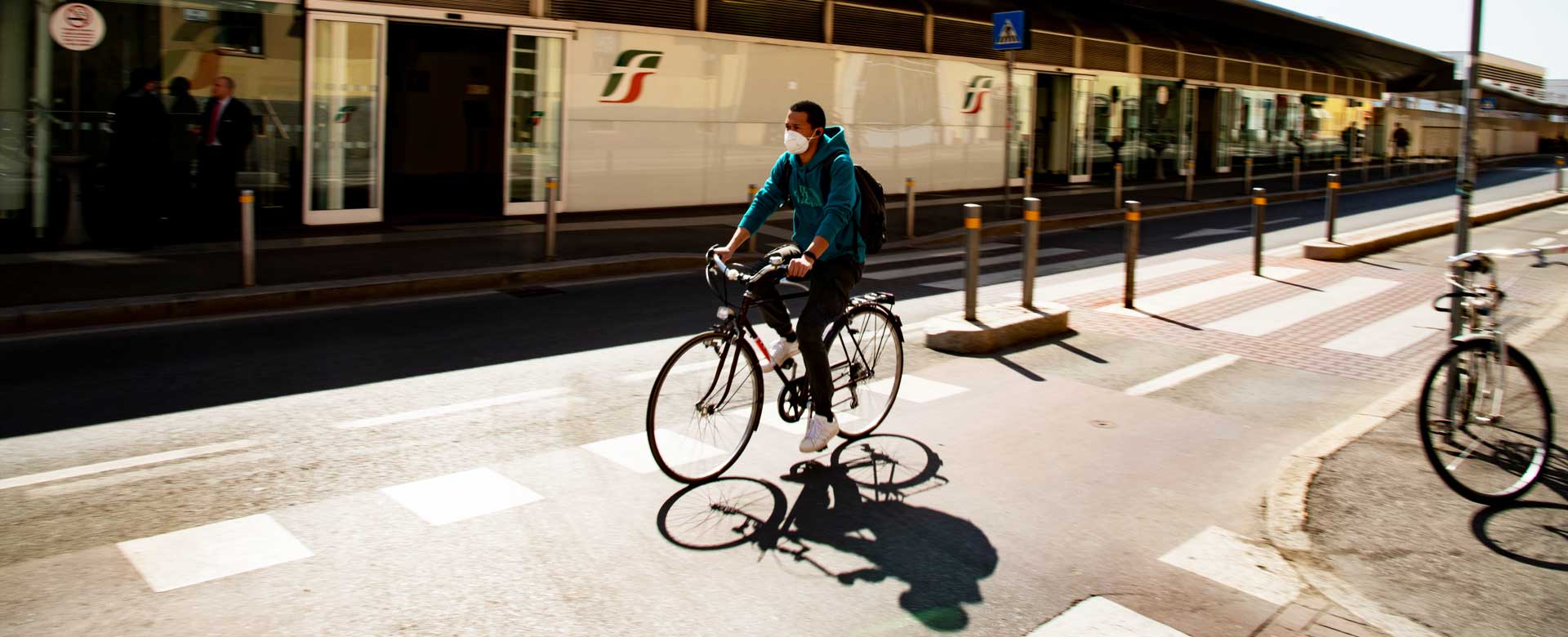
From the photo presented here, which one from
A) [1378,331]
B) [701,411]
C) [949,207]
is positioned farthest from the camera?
[949,207]

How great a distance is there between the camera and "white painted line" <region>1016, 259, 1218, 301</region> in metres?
12.8

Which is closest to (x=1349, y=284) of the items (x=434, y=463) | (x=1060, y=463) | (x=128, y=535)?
(x=1060, y=463)

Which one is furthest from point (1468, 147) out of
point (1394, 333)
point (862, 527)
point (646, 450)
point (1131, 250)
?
point (646, 450)

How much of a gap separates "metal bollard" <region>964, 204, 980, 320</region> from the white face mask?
12.8 feet

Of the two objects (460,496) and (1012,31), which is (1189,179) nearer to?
(1012,31)

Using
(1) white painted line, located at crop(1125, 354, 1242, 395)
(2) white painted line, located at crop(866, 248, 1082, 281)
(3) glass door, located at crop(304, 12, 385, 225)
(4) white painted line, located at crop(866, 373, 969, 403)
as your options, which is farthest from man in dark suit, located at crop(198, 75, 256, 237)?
(1) white painted line, located at crop(1125, 354, 1242, 395)

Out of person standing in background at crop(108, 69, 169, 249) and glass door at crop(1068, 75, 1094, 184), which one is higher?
glass door at crop(1068, 75, 1094, 184)

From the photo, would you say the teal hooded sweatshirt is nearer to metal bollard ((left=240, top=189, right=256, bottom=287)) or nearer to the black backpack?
the black backpack

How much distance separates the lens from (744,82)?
21.1 metres

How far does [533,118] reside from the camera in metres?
18.1

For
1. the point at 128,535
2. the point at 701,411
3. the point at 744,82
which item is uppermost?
the point at 744,82

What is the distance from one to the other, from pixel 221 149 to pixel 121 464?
31.6 feet

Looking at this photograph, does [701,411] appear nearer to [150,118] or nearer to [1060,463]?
[1060,463]

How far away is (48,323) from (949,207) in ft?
51.1
